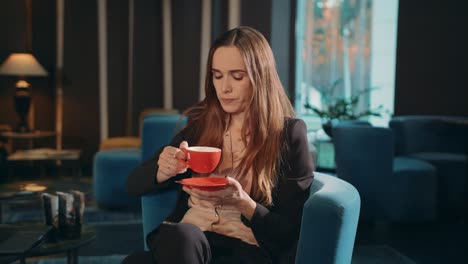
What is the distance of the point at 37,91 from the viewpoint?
19.4ft

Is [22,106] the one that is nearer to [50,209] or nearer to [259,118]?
[50,209]

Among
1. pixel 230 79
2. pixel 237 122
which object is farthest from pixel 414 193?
pixel 230 79

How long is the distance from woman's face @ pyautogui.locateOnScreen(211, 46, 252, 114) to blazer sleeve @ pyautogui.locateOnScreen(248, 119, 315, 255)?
183 millimetres

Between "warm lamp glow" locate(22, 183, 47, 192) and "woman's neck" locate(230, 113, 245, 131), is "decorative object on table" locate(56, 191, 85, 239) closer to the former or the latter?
"woman's neck" locate(230, 113, 245, 131)

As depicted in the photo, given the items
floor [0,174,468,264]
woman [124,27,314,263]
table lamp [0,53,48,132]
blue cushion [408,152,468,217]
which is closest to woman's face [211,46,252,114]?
woman [124,27,314,263]

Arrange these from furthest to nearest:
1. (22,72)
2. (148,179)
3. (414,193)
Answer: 1. (22,72)
2. (414,193)
3. (148,179)

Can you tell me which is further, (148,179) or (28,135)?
(28,135)

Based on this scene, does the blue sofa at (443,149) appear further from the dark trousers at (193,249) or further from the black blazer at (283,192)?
the dark trousers at (193,249)

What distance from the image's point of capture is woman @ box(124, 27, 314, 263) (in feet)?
4.73

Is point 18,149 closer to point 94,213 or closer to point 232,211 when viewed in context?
point 94,213

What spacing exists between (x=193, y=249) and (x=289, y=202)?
13.4 inches

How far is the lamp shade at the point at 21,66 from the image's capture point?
521 cm

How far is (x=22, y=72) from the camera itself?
205 inches

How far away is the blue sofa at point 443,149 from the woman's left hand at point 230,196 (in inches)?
127
